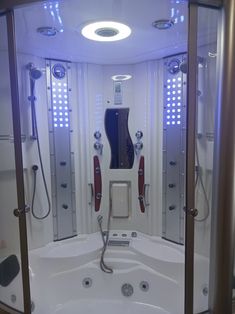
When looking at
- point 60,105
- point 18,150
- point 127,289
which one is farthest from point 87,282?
point 60,105

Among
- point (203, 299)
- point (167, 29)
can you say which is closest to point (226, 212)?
point (203, 299)

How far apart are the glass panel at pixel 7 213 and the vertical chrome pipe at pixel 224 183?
115 centimetres

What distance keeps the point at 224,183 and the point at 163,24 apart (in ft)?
3.58

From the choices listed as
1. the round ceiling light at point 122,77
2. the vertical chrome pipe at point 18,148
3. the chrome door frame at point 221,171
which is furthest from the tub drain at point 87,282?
the round ceiling light at point 122,77

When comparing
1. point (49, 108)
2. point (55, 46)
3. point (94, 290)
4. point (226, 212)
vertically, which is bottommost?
point (94, 290)

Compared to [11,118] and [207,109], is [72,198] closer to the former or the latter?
[11,118]

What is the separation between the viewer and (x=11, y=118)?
143 centimetres

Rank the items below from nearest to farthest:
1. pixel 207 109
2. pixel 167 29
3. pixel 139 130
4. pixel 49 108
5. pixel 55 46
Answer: pixel 207 109
pixel 167 29
pixel 55 46
pixel 49 108
pixel 139 130

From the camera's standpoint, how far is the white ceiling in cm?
137

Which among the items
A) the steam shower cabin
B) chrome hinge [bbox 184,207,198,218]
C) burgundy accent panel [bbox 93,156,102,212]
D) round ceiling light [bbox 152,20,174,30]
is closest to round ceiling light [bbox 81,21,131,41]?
the steam shower cabin

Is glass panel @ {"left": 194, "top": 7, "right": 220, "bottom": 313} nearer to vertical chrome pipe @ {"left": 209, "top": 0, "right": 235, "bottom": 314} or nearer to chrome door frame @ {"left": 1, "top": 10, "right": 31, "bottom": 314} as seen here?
vertical chrome pipe @ {"left": 209, "top": 0, "right": 235, "bottom": 314}

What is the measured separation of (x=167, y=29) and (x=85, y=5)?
0.62 meters

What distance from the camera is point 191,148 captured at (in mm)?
1299

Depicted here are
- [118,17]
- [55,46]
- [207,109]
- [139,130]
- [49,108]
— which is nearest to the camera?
[207,109]
